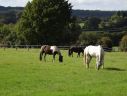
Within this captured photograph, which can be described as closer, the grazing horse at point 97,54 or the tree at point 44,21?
the grazing horse at point 97,54

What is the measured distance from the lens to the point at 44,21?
264 feet

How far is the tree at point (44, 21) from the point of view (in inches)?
3147

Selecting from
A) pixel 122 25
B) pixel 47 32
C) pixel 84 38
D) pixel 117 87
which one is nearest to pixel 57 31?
pixel 47 32

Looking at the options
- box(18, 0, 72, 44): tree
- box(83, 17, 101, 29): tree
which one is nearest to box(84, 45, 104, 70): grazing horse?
box(18, 0, 72, 44): tree

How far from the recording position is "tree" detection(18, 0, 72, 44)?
262ft

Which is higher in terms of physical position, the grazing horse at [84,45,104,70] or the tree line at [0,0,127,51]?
the tree line at [0,0,127,51]

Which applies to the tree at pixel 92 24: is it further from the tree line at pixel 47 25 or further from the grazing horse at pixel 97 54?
the grazing horse at pixel 97 54

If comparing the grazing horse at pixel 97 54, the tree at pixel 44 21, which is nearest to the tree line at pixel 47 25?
the tree at pixel 44 21

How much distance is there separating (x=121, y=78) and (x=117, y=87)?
496 cm

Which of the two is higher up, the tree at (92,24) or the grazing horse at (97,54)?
the tree at (92,24)

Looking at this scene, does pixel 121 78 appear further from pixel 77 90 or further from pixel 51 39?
pixel 51 39

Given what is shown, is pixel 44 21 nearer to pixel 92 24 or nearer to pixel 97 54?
pixel 97 54

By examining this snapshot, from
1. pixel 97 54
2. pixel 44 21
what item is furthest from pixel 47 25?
pixel 97 54

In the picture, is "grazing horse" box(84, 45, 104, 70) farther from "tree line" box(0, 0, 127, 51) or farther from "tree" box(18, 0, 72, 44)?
"tree" box(18, 0, 72, 44)
